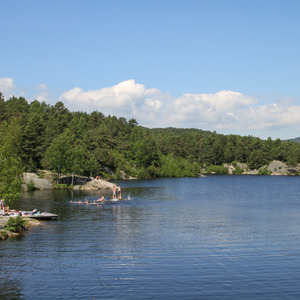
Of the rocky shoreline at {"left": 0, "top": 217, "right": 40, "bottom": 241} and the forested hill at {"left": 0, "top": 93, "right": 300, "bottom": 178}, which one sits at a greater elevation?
the forested hill at {"left": 0, "top": 93, "right": 300, "bottom": 178}

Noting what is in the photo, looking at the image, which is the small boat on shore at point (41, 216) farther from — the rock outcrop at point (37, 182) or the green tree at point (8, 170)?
Result: the rock outcrop at point (37, 182)

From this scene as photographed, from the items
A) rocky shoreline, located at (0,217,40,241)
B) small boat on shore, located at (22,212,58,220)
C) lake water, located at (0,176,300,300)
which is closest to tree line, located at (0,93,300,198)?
rocky shoreline, located at (0,217,40,241)

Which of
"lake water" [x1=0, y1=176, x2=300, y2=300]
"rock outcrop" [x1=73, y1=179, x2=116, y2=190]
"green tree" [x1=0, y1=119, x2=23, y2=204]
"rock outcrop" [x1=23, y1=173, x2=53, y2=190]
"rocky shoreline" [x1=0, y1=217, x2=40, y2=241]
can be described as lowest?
"lake water" [x1=0, y1=176, x2=300, y2=300]

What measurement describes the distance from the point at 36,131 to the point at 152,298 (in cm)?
10055

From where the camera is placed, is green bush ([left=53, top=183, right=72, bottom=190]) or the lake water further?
green bush ([left=53, top=183, right=72, bottom=190])

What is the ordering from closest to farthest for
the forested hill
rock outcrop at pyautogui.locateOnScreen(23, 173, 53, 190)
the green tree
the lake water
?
the lake water < the green tree < rock outcrop at pyautogui.locateOnScreen(23, 173, 53, 190) < the forested hill

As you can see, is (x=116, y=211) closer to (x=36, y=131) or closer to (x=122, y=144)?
(x=36, y=131)

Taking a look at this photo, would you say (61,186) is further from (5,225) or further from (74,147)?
(5,225)

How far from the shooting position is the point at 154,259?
89.5ft

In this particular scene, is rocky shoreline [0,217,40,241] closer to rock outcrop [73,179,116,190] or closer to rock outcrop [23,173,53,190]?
rock outcrop [23,173,53,190]

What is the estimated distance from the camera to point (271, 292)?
819 inches

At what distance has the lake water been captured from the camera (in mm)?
20891

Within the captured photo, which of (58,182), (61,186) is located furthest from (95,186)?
(58,182)

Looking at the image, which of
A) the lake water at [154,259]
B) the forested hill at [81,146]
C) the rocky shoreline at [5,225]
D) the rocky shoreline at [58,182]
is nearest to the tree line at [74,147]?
the forested hill at [81,146]
